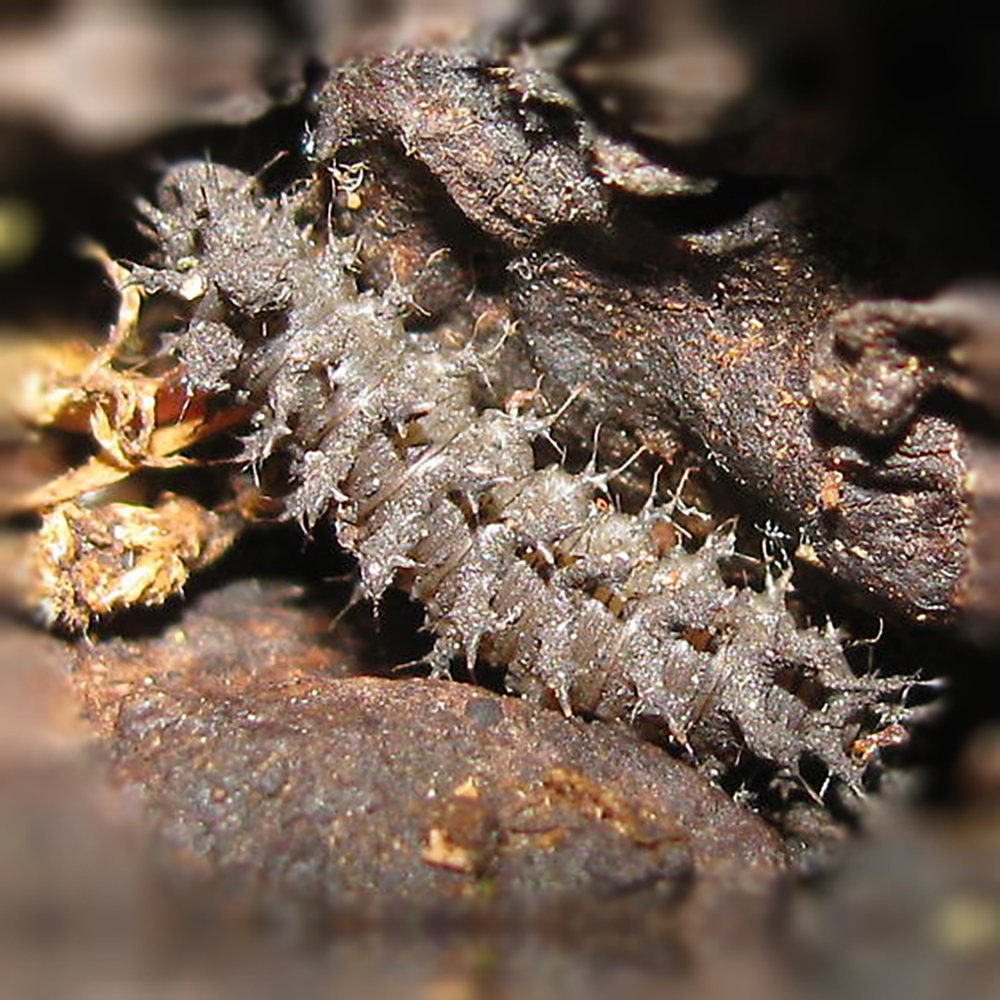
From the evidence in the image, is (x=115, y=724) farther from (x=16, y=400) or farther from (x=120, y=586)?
(x=16, y=400)

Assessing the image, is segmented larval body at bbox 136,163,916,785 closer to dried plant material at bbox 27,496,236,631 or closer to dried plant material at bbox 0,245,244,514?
dried plant material at bbox 0,245,244,514

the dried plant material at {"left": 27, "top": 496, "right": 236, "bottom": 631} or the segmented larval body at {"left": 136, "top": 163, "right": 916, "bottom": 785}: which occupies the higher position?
the segmented larval body at {"left": 136, "top": 163, "right": 916, "bottom": 785}

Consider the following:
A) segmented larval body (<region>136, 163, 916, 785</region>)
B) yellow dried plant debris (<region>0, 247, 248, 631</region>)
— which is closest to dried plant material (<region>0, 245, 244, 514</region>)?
yellow dried plant debris (<region>0, 247, 248, 631</region>)

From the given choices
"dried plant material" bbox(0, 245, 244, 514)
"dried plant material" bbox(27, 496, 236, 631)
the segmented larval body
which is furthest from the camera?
the segmented larval body

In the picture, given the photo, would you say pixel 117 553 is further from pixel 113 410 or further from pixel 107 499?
pixel 113 410

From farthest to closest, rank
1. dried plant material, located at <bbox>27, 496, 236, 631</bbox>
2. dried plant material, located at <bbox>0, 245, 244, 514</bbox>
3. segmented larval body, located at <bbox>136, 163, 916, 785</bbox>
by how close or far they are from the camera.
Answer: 1. segmented larval body, located at <bbox>136, 163, 916, 785</bbox>
2. dried plant material, located at <bbox>27, 496, 236, 631</bbox>
3. dried plant material, located at <bbox>0, 245, 244, 514</bbox>

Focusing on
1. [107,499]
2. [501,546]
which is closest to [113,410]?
[107,499]

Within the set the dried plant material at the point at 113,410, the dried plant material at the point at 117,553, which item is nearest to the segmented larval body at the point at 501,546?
the dried plant material at the point at 113,410

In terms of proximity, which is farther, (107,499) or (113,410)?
(107,499)
